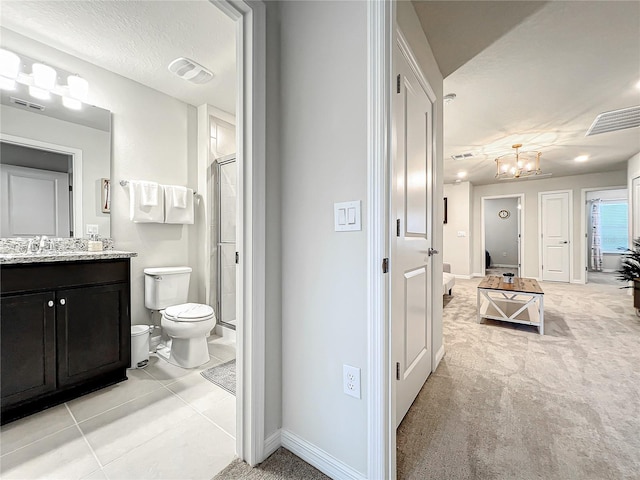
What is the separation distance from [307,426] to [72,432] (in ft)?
4.19

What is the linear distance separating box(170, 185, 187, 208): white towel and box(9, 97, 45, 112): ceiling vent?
96 centimetres

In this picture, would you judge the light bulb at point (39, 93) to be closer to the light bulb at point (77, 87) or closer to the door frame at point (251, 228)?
the light bulb at point (77, 87)

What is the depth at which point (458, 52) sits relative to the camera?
6.70 feet

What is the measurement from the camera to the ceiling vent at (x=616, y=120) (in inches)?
117

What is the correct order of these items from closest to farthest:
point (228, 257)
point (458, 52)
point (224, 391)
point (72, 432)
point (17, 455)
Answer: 1. point (17, 455)
2. point (72, 432)
3. point (224, 391)
4. point (458, 52)
5. point (228, 257)

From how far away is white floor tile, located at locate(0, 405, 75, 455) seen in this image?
1359 mm

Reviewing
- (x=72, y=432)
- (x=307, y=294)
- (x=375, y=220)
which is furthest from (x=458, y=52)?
(x=72, y=432)

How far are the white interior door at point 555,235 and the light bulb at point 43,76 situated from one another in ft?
27.1

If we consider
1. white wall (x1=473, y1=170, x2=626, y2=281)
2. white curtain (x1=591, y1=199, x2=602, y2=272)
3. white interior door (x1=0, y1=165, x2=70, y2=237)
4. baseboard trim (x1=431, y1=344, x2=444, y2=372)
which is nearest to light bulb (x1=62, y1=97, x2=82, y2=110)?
white interior door (x1=0, y1=165, x2=70, y2=237)

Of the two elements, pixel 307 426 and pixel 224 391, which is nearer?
pixel 307 426

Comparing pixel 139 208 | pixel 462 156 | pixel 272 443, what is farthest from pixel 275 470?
pixel 462 156

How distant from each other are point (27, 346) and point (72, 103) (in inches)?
70.4

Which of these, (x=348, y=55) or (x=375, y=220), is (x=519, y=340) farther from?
(x=348, y=55)

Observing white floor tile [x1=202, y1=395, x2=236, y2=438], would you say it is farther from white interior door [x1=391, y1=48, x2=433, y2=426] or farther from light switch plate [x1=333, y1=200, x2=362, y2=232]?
light switch plate [x1=333, y1=200, x2=362, y2=232]
